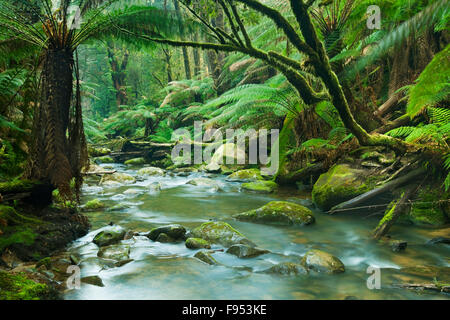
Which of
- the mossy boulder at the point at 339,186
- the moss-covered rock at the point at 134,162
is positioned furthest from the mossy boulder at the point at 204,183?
the moss-covered rock at the point at 134,162

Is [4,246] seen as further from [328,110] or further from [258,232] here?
[328,110]

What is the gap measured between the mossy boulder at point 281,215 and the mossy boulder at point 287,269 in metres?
1.48

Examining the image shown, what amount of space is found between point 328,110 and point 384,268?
3448mm

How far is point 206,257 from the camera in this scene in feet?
10.6

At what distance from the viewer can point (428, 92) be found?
285 centimetres

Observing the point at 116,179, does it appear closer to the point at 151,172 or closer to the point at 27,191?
the point at 151,172

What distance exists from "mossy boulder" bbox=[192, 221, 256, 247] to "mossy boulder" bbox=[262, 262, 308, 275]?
0.68 m

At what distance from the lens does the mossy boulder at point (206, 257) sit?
3.17m

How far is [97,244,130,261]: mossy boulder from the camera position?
10.6 ft

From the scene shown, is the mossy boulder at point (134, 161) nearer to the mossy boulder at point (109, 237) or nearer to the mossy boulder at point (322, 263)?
the mossy boulder at point (109, 237)

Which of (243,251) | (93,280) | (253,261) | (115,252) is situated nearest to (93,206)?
(115,252)

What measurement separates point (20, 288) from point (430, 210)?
A: 14.8 ft
